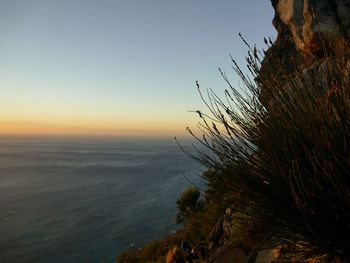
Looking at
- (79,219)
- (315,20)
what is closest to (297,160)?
(315,20)

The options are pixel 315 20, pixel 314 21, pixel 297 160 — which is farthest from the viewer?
pixel 314 21

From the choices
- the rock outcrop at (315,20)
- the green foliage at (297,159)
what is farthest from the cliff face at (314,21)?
the green foliage at (297,159)

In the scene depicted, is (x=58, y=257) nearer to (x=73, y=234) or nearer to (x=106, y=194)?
(x=73, y=234)

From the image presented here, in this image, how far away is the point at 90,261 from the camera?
103ft

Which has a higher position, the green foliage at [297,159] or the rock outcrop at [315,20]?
the rock outcrop at [315,20]

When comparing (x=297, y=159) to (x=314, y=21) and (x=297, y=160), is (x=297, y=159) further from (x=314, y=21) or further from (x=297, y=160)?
(x=314, y=21)

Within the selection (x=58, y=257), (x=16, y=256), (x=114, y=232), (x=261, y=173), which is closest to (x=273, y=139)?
(x=261, y=173)

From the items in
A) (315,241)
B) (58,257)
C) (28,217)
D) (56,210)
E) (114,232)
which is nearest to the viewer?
(315,241)

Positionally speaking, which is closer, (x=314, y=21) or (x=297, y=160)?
(x=297, y=160)

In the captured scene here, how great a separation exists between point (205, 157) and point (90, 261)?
30.9 metres

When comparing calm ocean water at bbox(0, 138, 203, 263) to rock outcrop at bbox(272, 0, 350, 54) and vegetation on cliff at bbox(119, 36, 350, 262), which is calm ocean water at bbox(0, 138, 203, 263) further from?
Result: vegetation on cliff at bbox(119, 36, 350, 262)

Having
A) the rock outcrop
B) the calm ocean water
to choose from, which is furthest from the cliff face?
the calm ocean water

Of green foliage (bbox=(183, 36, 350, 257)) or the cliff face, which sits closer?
green foliage (bbox=(183, 36, 350, 257))

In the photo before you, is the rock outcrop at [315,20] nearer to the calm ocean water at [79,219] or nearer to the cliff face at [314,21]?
the cliff face at [314,21]
